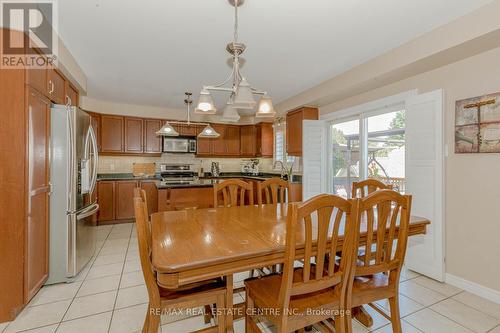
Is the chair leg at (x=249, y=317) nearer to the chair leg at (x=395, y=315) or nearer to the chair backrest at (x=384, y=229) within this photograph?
the chair backrest at (x=384, y=229)

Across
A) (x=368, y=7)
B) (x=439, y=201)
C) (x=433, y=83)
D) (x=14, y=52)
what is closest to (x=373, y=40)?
(x=368, y=7)

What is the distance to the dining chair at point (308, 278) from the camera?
118 centimetres

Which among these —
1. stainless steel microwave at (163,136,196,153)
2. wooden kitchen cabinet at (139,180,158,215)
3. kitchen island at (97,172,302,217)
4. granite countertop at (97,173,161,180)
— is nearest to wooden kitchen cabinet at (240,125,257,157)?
kitchen island at (97,172,302,217)

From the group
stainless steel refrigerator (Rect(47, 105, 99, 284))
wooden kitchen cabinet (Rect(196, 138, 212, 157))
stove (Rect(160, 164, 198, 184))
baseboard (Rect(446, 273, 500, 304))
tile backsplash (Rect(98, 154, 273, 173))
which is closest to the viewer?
baseboard (Rect(446, 273, 500, 304))

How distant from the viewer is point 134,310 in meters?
2.02

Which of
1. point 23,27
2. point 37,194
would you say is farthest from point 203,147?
point 23,27

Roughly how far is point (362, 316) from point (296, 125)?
317 cm

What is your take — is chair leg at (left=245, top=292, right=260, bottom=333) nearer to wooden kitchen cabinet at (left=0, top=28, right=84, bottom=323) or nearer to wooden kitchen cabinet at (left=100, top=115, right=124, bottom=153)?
wooden kitchen cabinet at (left=0, top=28, right=84, bottom=323)

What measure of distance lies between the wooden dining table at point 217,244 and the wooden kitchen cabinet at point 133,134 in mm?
3526

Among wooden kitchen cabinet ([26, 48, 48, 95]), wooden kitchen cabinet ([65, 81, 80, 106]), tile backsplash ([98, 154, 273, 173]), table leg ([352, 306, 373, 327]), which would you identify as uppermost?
wooden kitchen cabinet ([65, 81, 80, 106])

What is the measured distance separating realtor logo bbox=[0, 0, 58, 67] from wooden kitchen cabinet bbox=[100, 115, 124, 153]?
285cm

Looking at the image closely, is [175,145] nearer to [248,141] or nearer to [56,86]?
[248,141]

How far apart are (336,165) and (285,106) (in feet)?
4.97

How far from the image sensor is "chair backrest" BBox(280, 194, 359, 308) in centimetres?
116
